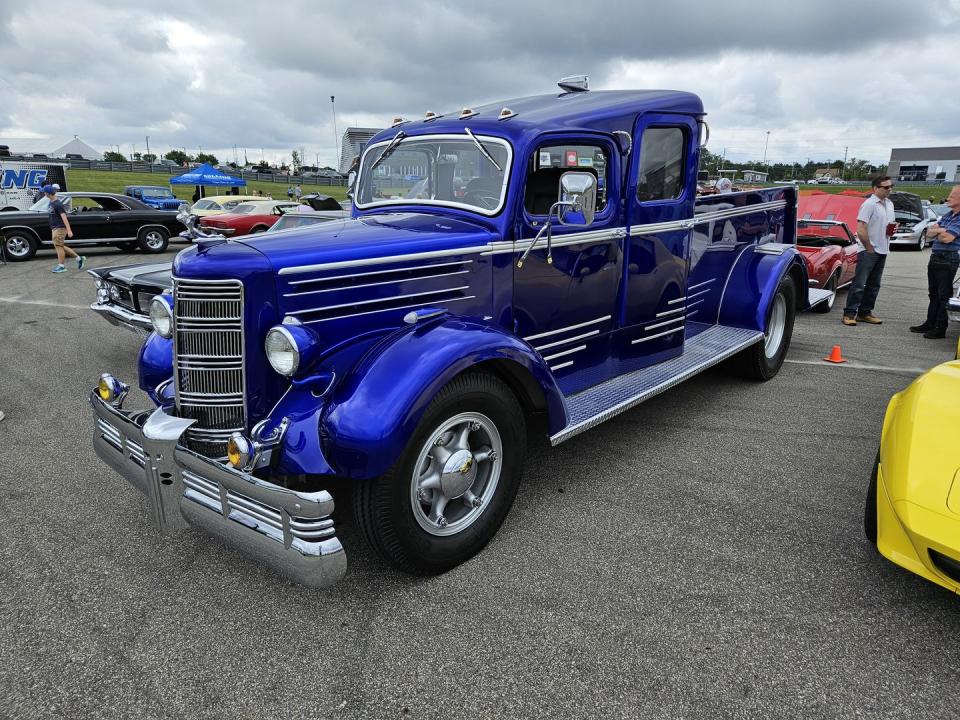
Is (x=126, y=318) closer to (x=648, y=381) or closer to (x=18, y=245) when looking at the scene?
(x=648, y=381)

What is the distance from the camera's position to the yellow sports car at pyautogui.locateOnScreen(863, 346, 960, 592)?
2.36 m

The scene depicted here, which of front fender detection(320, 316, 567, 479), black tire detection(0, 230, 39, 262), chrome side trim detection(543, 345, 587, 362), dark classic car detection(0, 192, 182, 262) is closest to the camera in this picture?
front fender detection(320, 316, 567, 479)

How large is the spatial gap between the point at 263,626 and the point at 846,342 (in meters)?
6.98

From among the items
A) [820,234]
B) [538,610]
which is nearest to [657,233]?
[538,610]

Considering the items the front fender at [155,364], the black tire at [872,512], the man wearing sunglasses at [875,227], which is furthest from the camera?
the man wearing sunglasses at [875,227]

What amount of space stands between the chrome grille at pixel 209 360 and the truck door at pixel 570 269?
1522 mm

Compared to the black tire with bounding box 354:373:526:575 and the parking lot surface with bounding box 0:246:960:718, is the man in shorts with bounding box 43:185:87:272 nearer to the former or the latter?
the parking lot surface with bounding box 0:246:960:718

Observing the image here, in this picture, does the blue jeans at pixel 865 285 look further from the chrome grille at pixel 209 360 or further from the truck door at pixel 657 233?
the chrome grille at pixel 209 360

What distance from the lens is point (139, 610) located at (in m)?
2.70

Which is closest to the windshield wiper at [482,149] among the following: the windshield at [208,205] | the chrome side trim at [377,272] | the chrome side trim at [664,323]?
the chrome side trim at [377,272]

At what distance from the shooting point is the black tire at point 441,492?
2664 millimetres

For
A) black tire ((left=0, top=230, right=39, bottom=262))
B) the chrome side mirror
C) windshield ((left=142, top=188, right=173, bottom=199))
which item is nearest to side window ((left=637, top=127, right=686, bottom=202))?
the chrome side mirror

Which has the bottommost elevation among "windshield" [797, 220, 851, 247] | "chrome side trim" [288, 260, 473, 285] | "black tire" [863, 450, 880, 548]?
"black tire" [863, 450, 880, 548]

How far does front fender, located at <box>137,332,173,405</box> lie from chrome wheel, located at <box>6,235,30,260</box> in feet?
43.4
